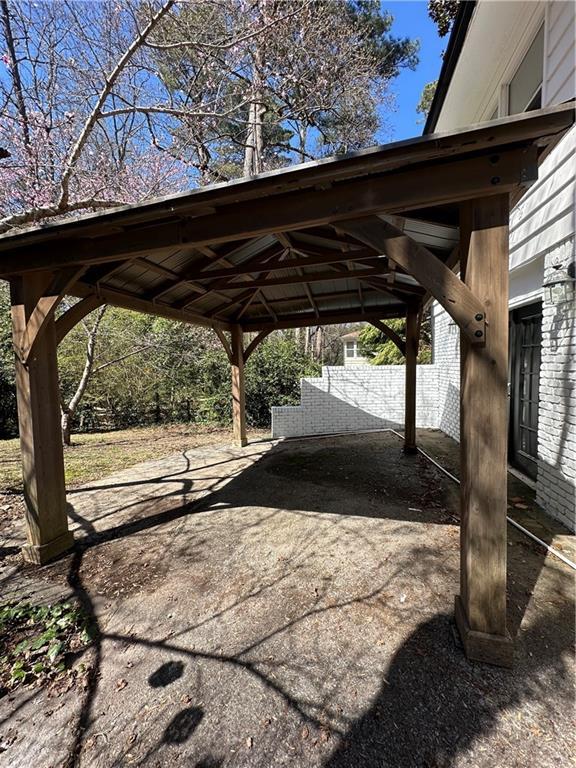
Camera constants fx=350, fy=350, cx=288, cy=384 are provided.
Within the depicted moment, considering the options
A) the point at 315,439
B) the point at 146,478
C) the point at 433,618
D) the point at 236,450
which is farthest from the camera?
the point at 315,439

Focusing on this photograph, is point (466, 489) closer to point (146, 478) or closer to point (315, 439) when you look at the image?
point (146, 478)

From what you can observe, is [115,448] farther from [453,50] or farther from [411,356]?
[453,50]

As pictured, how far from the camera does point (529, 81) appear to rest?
3924 millimetres

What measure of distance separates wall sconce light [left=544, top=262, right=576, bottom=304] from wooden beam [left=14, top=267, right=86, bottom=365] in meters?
4.34

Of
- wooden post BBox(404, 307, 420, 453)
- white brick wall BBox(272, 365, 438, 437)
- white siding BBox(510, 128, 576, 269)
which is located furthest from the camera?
white brick wall BBox(272, 365, 438, 437)

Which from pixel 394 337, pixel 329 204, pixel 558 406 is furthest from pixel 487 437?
pixel 394 337

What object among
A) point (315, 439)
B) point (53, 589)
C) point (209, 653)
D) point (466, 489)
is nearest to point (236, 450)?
point (315, 439)

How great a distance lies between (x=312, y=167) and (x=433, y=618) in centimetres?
284

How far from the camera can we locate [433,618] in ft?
7.48

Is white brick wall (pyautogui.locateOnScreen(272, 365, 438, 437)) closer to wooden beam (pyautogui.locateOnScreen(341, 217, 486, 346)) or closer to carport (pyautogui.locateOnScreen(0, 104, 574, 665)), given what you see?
carport (pyautogui.locateOnScreen(0, 104, 574, 665))

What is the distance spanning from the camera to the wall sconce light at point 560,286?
130 inches

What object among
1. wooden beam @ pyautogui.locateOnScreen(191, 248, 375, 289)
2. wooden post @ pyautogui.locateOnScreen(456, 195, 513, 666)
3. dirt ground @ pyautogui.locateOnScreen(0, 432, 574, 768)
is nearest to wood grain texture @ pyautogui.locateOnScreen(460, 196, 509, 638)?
wooden post @ pyautogui.locateOnScreen(456, 195, 513, 666)

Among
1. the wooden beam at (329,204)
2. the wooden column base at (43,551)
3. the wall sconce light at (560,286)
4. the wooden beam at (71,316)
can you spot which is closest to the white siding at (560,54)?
the wall sconce light at (560,286)

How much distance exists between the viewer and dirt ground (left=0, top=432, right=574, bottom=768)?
1565mm
